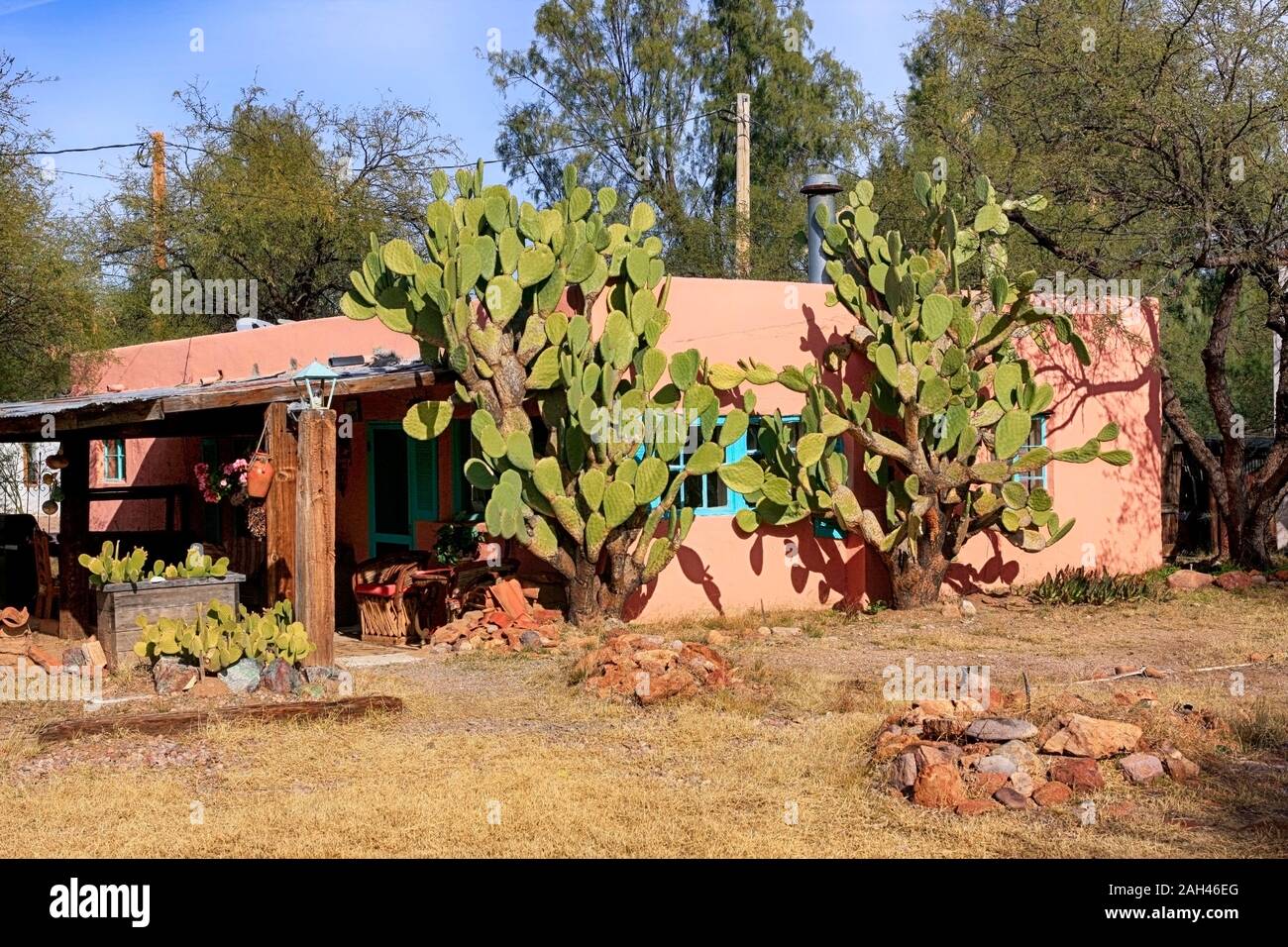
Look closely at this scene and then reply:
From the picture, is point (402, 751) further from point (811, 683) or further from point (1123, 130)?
point (1123, 130)

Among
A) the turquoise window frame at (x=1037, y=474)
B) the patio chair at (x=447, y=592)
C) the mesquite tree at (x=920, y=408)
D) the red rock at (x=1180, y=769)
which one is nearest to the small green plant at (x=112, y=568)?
the patio chair at (x=447, y=592)

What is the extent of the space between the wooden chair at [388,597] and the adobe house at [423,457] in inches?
14.8

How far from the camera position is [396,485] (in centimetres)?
1355

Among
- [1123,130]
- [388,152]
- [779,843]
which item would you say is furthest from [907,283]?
[388,152]

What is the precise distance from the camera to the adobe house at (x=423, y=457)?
1010 cm

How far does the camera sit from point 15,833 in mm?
5977

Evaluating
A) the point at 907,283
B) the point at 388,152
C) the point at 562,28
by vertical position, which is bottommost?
the point at 907,283

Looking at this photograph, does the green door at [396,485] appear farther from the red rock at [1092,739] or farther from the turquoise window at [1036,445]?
the red rock at [1092,739]

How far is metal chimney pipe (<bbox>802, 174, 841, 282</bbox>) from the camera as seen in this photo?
1405 centimetres

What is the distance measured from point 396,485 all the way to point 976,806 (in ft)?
27.7

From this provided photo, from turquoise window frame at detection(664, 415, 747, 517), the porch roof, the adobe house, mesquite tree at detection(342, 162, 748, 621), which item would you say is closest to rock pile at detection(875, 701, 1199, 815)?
the adobe house

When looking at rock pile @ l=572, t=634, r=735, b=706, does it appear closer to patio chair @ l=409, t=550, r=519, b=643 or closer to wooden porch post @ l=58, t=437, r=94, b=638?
patio chair @ l=409, t=550, r=519, b=643

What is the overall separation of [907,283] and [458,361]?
4.21 m

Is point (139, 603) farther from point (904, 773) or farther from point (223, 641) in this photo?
point (904, 773)
